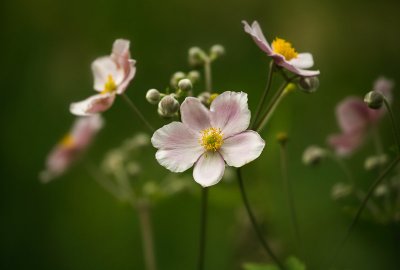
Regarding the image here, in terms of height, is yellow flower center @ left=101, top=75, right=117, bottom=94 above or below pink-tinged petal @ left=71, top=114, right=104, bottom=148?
below

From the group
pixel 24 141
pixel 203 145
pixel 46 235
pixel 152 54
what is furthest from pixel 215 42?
pixel 203 145

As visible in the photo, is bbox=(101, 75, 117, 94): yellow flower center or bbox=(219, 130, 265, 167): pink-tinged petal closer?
bbox=(219, 130, 265, 167): pink-tinged petal

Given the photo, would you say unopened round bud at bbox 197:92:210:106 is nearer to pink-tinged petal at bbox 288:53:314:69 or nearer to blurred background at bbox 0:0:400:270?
pink-tinged petal at bbox 288:53:314:69

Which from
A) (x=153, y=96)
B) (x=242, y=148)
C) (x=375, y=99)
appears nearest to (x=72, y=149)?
(x=153, y=96)

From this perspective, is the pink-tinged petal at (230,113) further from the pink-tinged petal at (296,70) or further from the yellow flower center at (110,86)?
the yellow flower center at (110,86)

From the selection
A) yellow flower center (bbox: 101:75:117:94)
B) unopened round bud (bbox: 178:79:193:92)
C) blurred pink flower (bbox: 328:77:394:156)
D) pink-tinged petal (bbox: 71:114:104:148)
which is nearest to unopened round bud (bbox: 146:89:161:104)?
unopened round bud (bbox: 178:79:193:92)

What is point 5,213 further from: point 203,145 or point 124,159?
point 203,145

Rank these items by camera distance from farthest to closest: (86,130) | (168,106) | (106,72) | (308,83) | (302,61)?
(86,130) → (106,72) → (302,61) → (308,83) → (168,106)

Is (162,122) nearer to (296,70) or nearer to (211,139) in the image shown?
(211,139)
